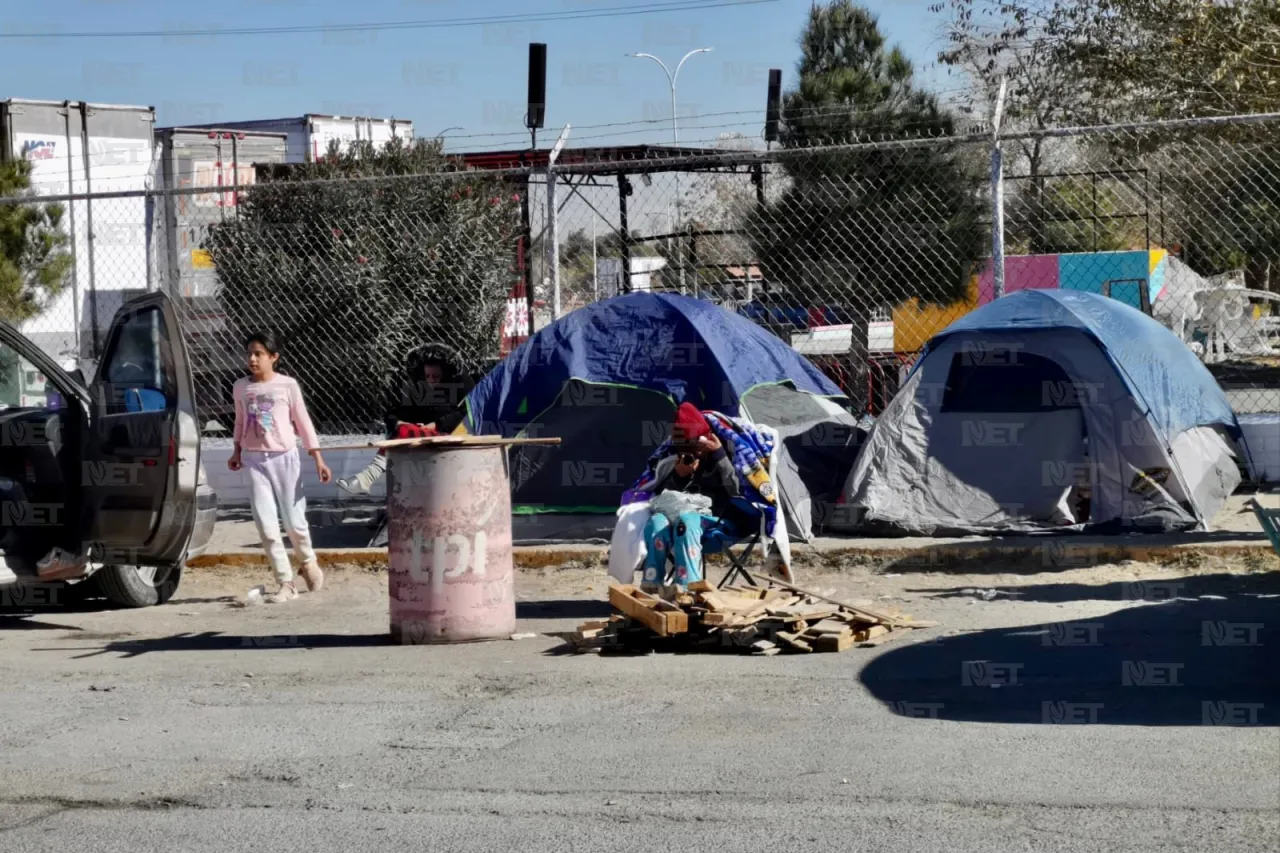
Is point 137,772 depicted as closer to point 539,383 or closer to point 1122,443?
point 539,383

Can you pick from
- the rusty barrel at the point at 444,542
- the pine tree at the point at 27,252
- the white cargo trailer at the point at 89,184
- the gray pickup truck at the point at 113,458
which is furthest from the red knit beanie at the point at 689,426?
the pine tree at the point at 27,252

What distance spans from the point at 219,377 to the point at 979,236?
7.39m

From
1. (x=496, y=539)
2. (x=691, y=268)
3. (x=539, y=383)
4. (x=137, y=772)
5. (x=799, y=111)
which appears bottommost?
(x=137, y=772)

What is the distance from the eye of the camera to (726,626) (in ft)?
25.3

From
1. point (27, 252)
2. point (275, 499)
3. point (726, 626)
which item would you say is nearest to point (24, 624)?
point (275, 499)

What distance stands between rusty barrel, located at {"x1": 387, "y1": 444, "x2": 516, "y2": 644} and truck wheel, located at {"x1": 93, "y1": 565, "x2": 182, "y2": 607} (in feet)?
7.28

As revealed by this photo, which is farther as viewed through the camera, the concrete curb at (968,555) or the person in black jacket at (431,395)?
the person in black jacket at (431,395)

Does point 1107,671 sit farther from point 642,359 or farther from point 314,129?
point 314,129

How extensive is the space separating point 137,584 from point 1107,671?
5.88 meters

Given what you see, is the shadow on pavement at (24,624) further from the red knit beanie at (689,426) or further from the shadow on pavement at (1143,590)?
the shadow on pavement at (1143,590)

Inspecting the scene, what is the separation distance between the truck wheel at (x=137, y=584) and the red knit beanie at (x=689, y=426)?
315 centimetres

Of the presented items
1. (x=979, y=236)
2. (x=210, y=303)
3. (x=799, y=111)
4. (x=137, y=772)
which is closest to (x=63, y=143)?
(x=210, y=303)

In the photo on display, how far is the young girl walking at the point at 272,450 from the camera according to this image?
32.2ft

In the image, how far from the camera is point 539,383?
11.8 meters
